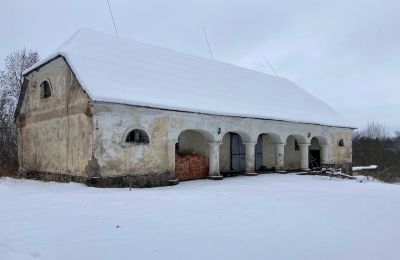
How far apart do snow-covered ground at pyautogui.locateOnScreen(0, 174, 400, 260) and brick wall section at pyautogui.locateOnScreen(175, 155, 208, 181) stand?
21.1 ft

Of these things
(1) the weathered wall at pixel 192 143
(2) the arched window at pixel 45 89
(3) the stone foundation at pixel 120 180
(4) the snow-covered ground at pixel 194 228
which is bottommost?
(4) the snow-covered ground at pixel 194 228

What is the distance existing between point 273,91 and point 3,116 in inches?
664

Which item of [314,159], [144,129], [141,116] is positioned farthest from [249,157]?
[314,159]

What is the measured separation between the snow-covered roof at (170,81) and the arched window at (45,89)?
700 mm

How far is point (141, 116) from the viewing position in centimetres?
1243

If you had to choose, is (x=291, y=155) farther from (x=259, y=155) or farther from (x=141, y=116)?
(x=141, y=116)

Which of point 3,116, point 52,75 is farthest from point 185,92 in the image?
point 3,116

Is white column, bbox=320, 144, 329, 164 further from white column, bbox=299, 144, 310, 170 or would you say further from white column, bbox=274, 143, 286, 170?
white column, bbox=274, 143, 286, 170

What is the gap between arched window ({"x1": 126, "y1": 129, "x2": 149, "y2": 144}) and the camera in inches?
486

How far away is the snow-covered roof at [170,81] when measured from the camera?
41.0 feet

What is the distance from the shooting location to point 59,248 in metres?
4.96

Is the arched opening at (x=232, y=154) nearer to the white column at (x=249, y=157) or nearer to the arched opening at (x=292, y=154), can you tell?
the white column at (x=249, y=157)

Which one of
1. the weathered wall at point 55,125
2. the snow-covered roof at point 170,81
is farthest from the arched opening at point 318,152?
the weathered wall at point 55,125

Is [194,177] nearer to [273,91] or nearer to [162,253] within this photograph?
[273,91]
